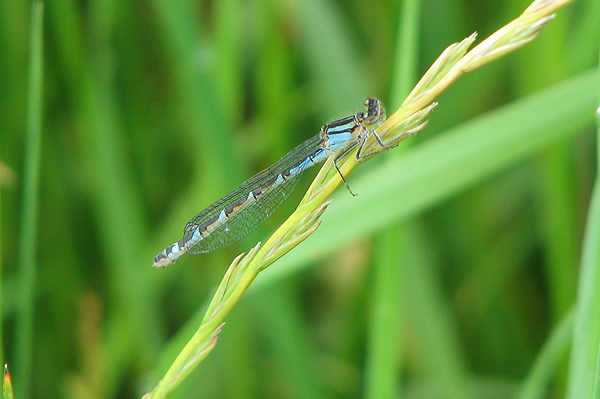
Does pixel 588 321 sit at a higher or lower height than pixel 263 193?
lower

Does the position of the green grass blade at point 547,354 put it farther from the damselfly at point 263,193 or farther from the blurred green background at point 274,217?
the damselfly at point 263,193

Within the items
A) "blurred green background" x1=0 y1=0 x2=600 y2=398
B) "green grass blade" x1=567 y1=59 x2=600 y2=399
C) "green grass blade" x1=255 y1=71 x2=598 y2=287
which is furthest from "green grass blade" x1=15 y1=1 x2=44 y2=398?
"green grass blade" x1=567 y1=59 x2=600 y2=399

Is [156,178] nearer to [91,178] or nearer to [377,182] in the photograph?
[91,178]

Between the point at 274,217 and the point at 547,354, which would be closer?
the point at 547,354

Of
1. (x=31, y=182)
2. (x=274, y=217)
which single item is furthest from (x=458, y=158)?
(x=274, y=217)

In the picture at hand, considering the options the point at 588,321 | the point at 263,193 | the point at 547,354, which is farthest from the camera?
the point at 263,193

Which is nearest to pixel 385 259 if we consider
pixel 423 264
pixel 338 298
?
pixel 423 264

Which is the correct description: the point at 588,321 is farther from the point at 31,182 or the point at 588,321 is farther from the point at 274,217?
the point at 274,217
